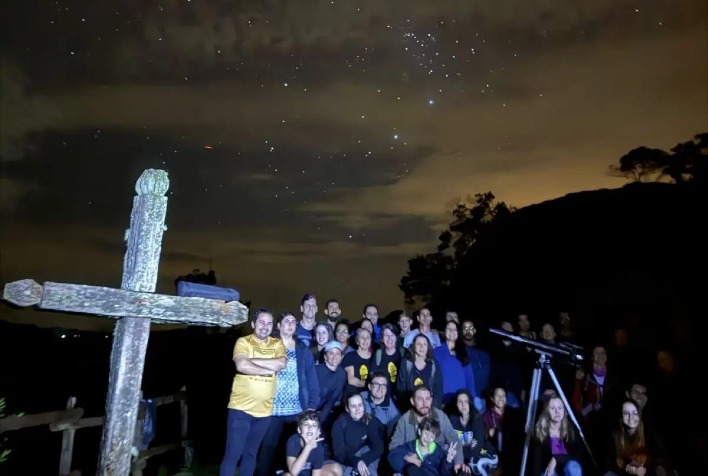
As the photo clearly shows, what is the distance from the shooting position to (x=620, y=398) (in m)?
7.40

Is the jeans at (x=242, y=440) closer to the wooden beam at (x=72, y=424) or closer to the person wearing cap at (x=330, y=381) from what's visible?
the person wearing cap at (x=330, y=381)

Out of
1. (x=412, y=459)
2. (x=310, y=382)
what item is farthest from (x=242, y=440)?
(x=412, y=459)

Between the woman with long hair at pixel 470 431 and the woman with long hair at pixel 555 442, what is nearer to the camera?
the woman with long hair at pixel 555 442

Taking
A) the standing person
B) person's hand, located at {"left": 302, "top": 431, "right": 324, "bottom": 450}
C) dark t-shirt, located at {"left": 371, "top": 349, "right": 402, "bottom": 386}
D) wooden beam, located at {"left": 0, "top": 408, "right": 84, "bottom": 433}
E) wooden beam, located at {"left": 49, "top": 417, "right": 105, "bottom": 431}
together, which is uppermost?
the standing person

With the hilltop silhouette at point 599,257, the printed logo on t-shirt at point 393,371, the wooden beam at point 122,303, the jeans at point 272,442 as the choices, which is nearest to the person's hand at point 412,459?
the jeans at point 272,442

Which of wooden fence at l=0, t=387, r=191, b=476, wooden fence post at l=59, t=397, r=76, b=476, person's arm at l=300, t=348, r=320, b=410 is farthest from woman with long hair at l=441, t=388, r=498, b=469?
wooden fence post at l=59, t=397, r=76, b=476

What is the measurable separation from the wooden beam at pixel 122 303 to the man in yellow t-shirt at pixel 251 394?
3.19ft

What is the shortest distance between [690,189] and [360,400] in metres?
16.8

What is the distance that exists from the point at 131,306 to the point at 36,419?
2967mm

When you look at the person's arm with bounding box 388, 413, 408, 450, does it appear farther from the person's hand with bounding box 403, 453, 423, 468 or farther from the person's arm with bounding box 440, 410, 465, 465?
the person's arm with bounding box 440, 410, 465, 465

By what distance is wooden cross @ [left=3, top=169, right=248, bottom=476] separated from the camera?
159 inches

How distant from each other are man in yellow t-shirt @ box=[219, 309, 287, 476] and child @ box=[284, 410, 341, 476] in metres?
0.42

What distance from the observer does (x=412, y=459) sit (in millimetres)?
5914

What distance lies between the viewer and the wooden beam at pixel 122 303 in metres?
3.91
